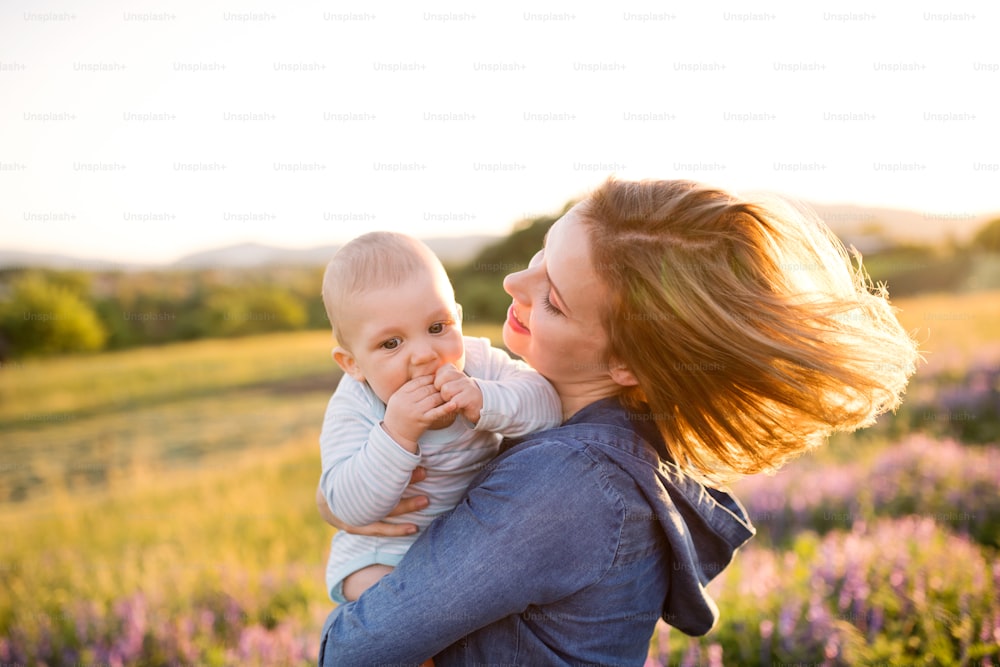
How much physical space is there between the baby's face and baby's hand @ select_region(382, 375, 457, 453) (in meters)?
0.10

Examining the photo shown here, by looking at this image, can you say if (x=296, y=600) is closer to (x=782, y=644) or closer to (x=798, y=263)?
(x=782, y=644)

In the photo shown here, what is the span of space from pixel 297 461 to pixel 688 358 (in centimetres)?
795

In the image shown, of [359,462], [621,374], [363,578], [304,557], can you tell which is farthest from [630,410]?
[304,557]

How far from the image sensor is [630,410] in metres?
2.32

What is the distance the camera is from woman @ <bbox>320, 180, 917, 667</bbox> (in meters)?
1.92

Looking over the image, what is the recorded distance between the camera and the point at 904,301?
1456 centimetres

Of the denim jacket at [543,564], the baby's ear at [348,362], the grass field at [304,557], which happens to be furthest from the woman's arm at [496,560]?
the grass field at [304,557]

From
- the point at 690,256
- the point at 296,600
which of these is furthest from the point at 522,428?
the point at 296,600

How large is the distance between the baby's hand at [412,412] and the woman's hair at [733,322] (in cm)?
56

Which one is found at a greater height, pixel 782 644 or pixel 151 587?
pixel 782 644

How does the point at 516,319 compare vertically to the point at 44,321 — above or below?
above

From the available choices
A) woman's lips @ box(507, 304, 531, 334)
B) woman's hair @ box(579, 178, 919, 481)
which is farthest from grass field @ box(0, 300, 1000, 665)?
woman's lips @ box(507, 304, 531, 334)

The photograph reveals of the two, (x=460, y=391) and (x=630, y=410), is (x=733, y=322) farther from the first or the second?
(x=460, y=391)

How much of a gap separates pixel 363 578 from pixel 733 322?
141 cm
